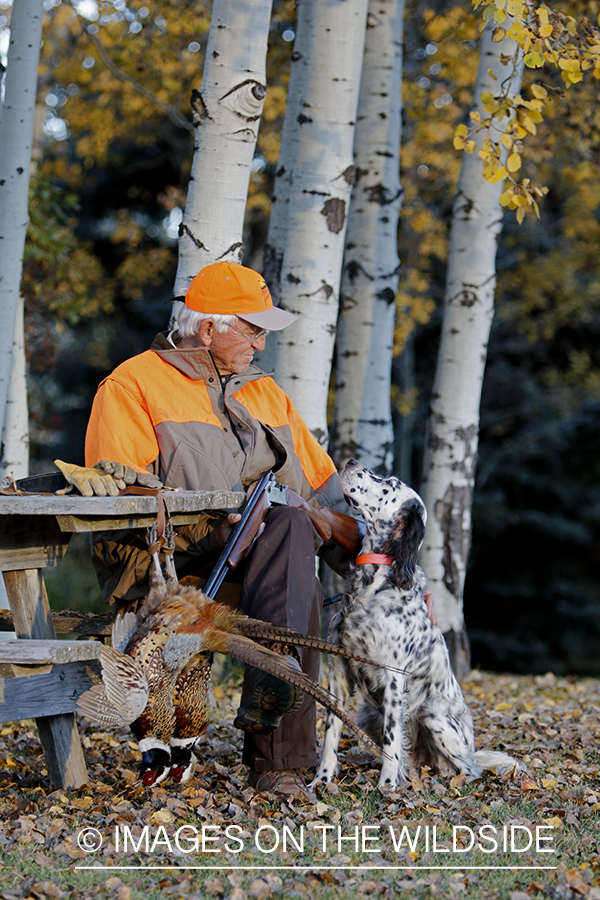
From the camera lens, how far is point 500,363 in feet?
53.1

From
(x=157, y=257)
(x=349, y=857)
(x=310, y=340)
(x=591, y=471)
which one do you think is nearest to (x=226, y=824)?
(x=349, y=857)

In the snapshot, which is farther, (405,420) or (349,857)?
(405,420)

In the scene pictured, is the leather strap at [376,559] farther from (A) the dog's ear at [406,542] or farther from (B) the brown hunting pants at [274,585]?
(B) the brown hunting pants at [274,585]

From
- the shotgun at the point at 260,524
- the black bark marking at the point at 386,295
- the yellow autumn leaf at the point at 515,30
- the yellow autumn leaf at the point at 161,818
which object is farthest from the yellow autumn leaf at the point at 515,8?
the yellow autumn leaf at the point at 161,818

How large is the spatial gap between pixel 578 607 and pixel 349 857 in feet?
43.3

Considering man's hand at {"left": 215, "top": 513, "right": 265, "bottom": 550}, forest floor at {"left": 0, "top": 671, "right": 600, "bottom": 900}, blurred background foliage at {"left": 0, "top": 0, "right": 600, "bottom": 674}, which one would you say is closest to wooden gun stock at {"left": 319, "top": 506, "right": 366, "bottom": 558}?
man's hand at {"left": 215, "top": 513, "right": 265, "bottom": 550}

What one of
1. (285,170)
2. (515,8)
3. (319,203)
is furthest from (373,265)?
(515,8)

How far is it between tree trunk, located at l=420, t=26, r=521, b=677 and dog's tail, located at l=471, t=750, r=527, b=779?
267 cm

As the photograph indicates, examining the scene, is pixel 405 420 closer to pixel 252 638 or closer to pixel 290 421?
pixel 290 421

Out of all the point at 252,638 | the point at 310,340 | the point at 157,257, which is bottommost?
the point at 252,638

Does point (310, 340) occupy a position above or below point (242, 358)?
above

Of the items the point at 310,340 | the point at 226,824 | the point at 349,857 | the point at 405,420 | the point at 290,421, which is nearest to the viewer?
the point at 349,857

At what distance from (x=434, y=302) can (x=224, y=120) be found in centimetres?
1186

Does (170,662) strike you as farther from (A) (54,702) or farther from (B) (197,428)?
(B) (197,428)
